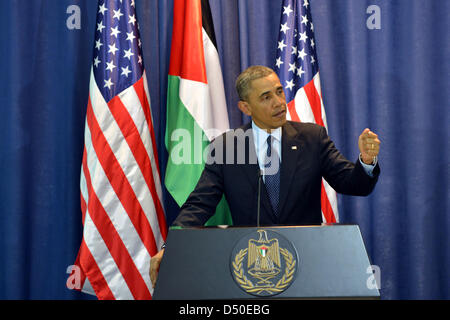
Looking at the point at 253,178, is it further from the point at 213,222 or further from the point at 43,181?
the point at 43,181

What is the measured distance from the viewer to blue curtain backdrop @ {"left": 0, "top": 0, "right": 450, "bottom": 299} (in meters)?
3.58

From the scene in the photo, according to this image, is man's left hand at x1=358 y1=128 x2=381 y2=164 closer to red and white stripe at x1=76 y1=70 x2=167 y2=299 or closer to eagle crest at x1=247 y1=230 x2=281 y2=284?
eagle crest at x1=247 y1=230 x2=281 y2=284

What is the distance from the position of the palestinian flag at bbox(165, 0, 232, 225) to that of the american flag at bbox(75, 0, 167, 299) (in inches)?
6.4

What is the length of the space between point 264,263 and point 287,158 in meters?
1.06

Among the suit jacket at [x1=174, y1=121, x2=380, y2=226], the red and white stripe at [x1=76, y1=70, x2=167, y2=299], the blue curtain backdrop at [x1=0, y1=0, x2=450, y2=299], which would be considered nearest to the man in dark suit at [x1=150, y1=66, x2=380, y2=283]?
the suit jacket at [x1=174, y1=121, x2=380, y2=226]

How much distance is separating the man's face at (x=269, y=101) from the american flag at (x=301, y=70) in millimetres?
752

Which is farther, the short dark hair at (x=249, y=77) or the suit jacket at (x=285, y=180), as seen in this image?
the short dark hair at (x=249, y=77)

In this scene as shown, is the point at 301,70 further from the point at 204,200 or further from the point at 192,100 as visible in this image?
the point at 204,200

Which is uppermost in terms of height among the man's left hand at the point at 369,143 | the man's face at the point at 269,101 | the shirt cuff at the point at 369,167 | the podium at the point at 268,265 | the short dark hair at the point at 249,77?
the short dark hair at the point at 249,77

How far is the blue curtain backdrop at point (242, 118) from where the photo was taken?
3584mm

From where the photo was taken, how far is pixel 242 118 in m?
3.70

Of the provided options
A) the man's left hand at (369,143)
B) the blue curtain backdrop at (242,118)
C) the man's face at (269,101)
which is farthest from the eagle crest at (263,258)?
the blue curtain backdrop at (242,118)

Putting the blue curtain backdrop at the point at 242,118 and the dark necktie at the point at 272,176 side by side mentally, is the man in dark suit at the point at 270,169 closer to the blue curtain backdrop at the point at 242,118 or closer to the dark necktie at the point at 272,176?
the dark necktie at the point at 272,176

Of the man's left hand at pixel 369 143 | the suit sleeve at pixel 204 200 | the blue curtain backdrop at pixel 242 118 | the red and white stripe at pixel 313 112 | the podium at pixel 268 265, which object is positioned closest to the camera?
the podium at pixel 268 265
